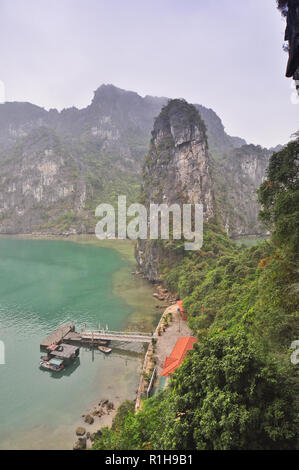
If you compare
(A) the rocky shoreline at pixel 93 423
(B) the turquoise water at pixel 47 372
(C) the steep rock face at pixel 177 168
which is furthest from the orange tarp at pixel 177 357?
(C) the steep rock face at pixel 177 168

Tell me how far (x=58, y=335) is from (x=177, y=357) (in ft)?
34.9

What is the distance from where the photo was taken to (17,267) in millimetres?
45344

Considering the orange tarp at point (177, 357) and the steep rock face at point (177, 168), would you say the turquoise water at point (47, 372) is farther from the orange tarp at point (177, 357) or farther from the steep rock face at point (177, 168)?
the steep rock face at point (177, 168)

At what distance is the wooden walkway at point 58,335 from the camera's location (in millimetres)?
19897

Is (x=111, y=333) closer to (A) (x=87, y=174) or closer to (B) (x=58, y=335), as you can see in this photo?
(B) (x=58, y=335)

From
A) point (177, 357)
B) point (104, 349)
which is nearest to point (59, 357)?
point (104, 349)

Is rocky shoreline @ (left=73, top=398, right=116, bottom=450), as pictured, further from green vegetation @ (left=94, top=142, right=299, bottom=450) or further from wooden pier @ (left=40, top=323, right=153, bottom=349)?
wooden pier @ (left=40, top=323, right=153, bottom=349)

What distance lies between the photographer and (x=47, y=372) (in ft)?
58.0

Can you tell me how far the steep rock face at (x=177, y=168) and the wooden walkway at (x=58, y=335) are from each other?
52.5 ft

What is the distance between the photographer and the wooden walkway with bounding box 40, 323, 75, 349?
1990cm

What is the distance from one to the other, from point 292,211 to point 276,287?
323cm
